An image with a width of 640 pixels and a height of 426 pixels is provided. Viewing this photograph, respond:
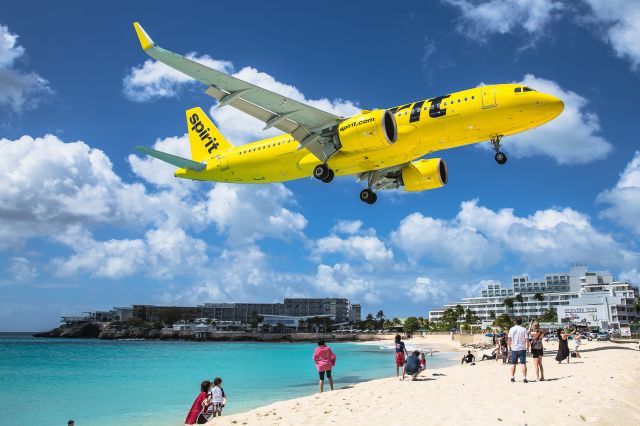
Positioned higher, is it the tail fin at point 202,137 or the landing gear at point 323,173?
the tail fin at point 202,137

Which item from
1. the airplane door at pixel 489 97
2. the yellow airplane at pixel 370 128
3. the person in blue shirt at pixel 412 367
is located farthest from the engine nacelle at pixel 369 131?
the person in blue shirt at pixel 412 367

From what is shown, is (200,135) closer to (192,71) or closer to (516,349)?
(192,71)

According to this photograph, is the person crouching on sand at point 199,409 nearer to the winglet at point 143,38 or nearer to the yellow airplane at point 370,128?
the yellow airplane at point 370,128

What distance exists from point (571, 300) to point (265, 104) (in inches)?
4576

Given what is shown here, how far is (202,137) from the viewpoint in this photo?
32.9 m

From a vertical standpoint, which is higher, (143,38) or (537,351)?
(143,38)

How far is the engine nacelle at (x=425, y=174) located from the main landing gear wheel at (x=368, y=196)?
2.02 m

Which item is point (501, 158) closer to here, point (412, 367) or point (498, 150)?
point (498, 150)

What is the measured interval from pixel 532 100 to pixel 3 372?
58291mm

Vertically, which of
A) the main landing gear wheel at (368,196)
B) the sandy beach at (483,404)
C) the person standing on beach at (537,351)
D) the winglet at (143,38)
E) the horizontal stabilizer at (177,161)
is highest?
the winglet at (143,38)

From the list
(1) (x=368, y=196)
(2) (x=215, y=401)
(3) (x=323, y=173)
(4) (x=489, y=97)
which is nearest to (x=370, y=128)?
(3) (x=323, y=173)

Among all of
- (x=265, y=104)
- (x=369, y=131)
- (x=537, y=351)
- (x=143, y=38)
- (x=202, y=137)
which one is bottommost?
(x=537, y=351)

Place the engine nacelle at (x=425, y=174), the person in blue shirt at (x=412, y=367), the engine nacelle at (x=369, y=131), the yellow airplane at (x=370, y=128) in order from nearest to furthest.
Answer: the person in blue shirt at (x=412, y=367) → the yellow airplane at (x=370, y=128) → the engine nacelle at (x=369, y=131) → the engine nacelle at (x=425, y=174)

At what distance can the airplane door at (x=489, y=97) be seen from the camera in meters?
19.9
